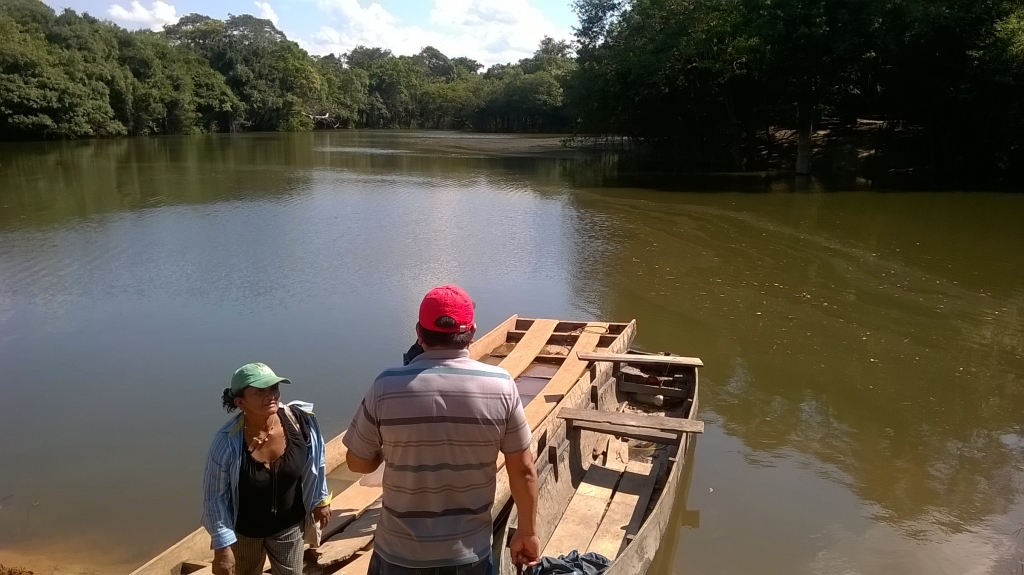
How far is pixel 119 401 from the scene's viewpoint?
7.27 metres

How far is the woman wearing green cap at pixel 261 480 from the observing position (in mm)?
2936

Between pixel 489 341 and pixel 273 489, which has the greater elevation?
pixel 273 489

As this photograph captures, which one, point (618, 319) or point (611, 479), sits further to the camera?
point (618, 319)

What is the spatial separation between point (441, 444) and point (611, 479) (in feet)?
10.5

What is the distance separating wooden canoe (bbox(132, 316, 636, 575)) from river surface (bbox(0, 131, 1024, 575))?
3.65 feet

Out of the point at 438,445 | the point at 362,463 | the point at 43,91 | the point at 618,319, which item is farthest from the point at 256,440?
the point at 43,91

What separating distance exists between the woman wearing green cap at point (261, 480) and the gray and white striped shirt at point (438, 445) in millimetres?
655

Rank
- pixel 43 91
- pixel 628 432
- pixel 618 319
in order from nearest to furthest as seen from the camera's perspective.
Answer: pixel 628 432, pixel 618 319, pixel 43 91

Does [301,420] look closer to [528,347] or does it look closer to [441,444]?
[441,444]

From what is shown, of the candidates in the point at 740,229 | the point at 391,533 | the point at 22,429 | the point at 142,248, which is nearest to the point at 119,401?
the point at 22,429

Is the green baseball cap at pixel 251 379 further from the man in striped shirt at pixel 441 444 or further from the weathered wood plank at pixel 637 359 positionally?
the weathered wood plank at pixel 637 359

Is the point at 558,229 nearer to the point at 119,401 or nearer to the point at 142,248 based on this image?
the point at 142,248

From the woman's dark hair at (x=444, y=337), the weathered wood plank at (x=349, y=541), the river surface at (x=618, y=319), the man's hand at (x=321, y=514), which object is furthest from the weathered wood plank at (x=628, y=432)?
the woman's dark hair at (x=444, y=337)

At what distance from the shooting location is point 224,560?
2988 mm
